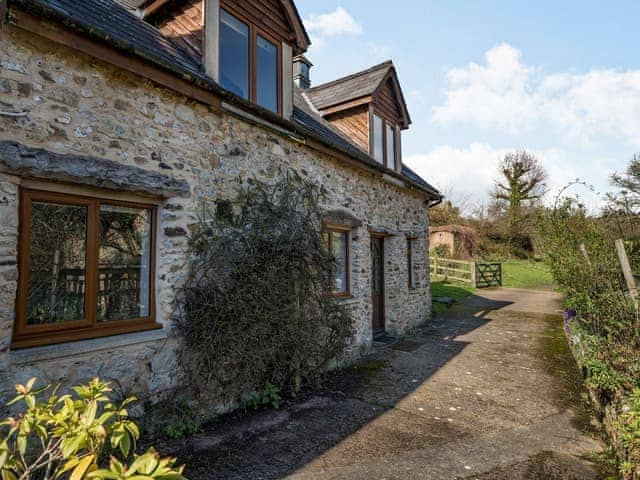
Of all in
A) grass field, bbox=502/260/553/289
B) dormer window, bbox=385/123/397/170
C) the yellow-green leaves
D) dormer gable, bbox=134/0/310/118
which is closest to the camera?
the yellow-green leaves

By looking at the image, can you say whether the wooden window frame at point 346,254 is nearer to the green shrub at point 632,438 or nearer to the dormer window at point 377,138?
the dormer window at point 377,138

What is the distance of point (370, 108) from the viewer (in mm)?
9062

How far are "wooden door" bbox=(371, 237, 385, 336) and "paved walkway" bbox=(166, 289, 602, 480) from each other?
1.71 m

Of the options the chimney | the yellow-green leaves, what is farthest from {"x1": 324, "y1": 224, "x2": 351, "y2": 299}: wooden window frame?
the chimney

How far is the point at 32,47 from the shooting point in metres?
3.28

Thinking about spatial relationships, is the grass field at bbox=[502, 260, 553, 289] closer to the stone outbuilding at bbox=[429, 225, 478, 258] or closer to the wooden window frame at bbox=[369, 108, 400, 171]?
the stone outbuilding at bbox=[429, 225, 478, 258]

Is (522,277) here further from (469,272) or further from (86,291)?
(86,291)

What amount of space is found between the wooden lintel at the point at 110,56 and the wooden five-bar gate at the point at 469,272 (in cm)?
1743

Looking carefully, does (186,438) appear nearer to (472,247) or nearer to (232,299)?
(232,299)

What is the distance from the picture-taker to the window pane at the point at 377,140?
933cm

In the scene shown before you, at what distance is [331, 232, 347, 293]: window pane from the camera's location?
7453 millimetres

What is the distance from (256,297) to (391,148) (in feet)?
23.0

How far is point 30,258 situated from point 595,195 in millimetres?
→ 8853

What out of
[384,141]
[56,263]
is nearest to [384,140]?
[384,141]
